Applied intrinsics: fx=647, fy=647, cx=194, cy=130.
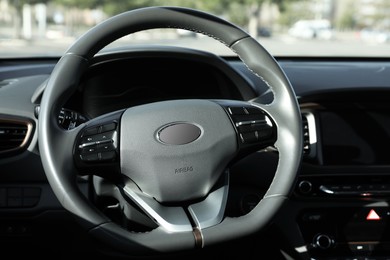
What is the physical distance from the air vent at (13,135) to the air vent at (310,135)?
1.17 meters

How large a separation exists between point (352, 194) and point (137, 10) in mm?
1330

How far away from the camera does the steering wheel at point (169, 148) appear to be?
6.31 ft

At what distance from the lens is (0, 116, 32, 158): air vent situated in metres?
Answer: 2.60

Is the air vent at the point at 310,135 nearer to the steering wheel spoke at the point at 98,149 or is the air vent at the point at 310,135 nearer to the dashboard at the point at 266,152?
the dashboard at the point at 266,152

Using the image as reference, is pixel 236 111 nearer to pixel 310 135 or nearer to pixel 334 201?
pixel 310 135

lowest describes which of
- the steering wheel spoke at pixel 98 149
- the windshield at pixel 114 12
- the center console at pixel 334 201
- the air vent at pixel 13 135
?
the windshield at pixel 114 12

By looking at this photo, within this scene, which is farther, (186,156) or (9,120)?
(9,120)

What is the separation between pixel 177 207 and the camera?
6.63 feet

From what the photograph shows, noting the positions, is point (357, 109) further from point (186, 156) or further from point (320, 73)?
point (186, 156)

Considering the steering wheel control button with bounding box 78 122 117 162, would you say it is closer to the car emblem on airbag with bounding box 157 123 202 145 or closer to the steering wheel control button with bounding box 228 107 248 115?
the car emblem on airbag with bounding box 157 123 202 145

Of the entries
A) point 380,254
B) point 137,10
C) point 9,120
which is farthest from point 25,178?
point 380,254

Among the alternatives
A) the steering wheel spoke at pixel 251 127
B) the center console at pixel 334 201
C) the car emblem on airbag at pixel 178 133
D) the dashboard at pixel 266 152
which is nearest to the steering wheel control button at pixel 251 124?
the steering wheel spoke at pixel 251 127

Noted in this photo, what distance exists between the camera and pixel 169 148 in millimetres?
2043

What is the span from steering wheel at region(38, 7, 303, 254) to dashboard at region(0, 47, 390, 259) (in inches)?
16.1
